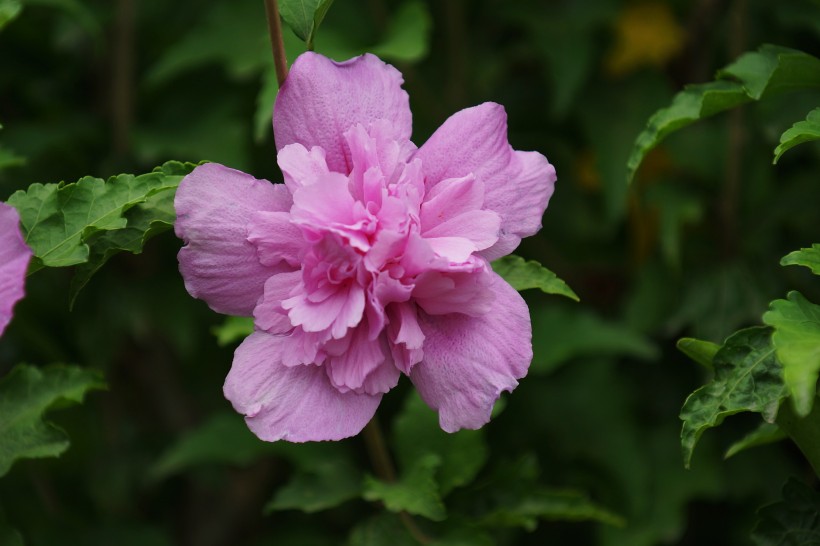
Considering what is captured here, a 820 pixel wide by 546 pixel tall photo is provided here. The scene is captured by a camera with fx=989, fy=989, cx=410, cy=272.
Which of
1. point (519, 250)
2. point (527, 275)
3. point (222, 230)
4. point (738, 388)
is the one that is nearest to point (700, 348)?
point (738, 388)

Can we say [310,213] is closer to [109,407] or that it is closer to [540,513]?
[540,513]

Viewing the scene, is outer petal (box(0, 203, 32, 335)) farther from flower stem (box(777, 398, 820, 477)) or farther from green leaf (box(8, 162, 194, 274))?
flower stem (box(777, 398, 820, 477))

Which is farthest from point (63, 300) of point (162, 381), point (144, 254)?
point (162, 381)

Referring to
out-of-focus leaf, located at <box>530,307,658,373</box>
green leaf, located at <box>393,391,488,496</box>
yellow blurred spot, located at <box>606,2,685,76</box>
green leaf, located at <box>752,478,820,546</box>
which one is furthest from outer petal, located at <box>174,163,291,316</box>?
yellow blurred spot, located at <box>606,2,685,76</box>

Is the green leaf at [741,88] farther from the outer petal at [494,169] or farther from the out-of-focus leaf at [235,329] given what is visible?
the out-of-focus leaf at [235,329]

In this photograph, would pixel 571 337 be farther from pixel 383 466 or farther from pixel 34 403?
pixel 34 403

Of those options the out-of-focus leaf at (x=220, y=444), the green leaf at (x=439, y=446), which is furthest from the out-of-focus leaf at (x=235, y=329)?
the out-of-focus leaf at (x=220, y=444)
